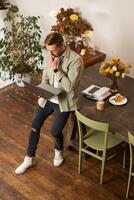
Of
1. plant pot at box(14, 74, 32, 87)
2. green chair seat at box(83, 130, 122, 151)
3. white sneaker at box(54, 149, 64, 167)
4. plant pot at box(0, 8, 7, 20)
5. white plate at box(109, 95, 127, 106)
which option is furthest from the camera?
plant pot at box(0, 8, 7, 20)

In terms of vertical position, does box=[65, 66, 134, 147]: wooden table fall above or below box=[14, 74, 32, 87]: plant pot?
above

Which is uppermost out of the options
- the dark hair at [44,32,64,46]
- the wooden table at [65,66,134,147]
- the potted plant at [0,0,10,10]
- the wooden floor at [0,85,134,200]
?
the dark hair at [44,32,64,46]

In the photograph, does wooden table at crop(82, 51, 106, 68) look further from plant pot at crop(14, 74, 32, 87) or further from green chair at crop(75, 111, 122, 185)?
green chair at crop(75, 111, 122, 185)

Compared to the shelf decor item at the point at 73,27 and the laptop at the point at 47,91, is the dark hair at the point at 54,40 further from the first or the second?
the shelf decor item at the point at 73,27

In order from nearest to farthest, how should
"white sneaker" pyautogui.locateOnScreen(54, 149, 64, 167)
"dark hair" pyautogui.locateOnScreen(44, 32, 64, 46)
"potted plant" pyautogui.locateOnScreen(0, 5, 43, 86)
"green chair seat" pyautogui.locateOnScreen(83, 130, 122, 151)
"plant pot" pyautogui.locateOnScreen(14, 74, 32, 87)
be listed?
"dark hair" pyautogui.locateOnScreen(44, 32, 64, 46), "green chair seat" pyautogui.locateOnScreen(83, 130, 122, 151), "white sneaker" pyautogui.locateOnScreen(54, 149, 64, 167), "potted plant" pyautogui.locateOnScreen(0, 5, 43, 86), "plant pot" pyautogui.locateOnScreen(14, 74, 32, 87)

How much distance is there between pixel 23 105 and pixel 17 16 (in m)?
1.38

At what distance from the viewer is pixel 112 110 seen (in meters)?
3.26

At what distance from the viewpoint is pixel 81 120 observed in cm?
307

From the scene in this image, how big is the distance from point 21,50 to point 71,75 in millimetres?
1688

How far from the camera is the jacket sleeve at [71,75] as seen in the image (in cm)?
313

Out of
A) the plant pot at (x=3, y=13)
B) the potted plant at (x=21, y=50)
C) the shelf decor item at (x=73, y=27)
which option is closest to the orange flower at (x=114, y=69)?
the shelf decor item at (x=73, y=27)

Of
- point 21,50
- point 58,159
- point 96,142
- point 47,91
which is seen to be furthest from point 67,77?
point 21,50

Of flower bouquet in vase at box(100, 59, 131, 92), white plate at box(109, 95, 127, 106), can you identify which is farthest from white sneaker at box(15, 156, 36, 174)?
flower bouquet in vase at box(100, 59, 131, 92)

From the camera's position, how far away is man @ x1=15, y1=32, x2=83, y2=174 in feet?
10.2
